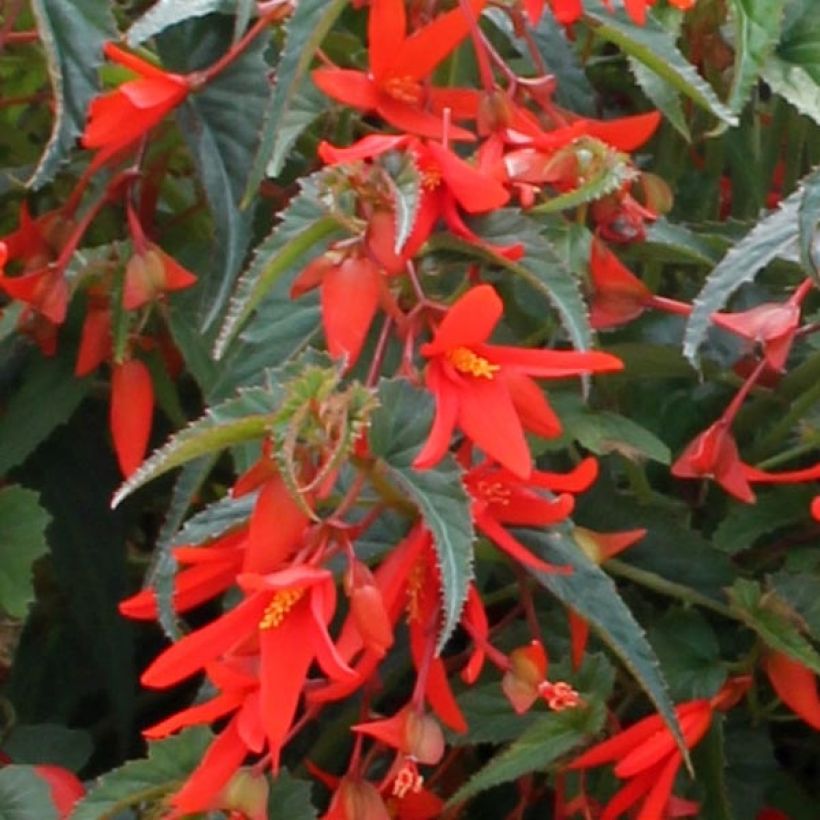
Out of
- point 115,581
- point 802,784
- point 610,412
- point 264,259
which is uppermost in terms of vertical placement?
point 264,259

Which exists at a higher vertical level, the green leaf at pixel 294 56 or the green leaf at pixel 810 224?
the green leaf at pixel 294 56

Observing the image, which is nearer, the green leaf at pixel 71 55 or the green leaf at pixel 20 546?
the green leaf at pixel 71 55

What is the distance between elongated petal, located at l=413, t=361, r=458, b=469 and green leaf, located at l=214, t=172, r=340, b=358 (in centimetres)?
6

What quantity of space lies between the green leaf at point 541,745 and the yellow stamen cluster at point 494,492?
0.11 meters

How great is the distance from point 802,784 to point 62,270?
49 centimetres

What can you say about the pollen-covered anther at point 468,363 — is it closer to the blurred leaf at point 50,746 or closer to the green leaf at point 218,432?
the green leaf at point 218,432

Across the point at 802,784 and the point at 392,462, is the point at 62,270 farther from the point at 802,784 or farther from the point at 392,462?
the point at 802,784

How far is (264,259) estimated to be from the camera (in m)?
0.58

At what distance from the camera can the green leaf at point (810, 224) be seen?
59 cm

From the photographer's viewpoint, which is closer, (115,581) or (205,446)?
(205,446)

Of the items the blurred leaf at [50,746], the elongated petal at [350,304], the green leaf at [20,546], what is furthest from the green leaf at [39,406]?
the elongated petal at [350,304]

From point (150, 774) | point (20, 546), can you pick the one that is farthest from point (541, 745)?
point (20, 546)

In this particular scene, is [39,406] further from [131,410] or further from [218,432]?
[218,432]

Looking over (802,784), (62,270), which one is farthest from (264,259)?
(802,784)
